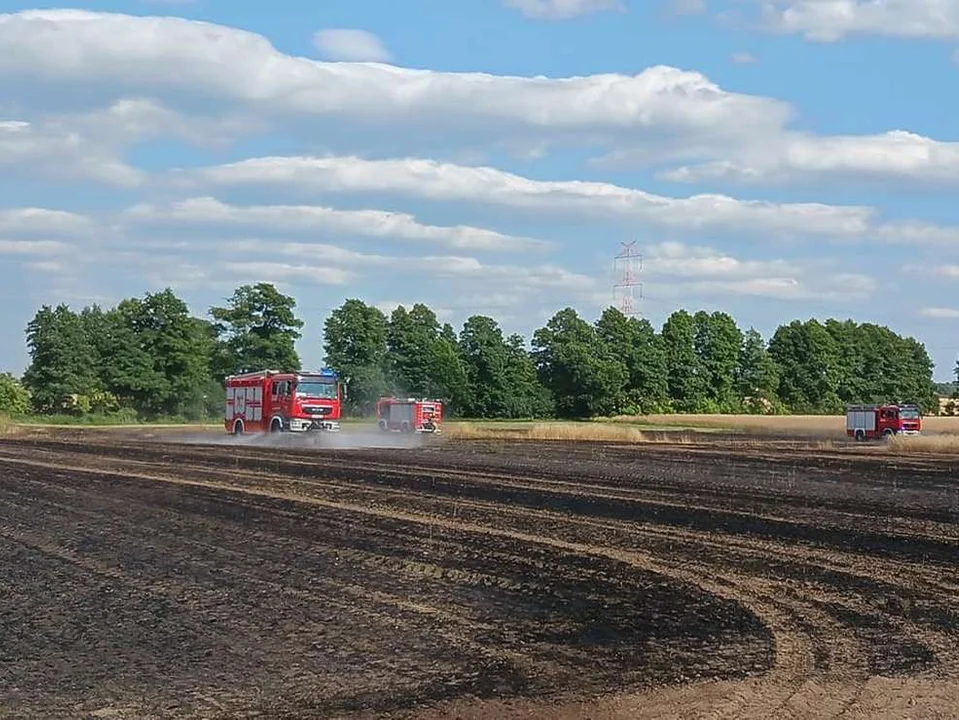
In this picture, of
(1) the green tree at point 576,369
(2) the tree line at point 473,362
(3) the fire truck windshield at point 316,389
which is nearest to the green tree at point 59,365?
(2) the tree line at point 473,362

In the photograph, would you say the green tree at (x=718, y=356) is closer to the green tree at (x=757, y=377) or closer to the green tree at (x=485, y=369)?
the green tree at (x=757, y=377)

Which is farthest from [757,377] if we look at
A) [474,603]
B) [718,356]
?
A: [474,603]

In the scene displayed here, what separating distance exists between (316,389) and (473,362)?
A: 67.3 metres

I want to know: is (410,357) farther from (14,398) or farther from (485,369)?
(14,398)

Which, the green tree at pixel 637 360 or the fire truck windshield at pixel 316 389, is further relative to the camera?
the green tree at pixel 637 360

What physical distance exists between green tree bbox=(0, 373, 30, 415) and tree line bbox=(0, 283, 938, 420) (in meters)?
0.16

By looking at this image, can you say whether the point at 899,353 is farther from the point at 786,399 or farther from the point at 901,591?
the point at 901,591

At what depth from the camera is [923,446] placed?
51.6m

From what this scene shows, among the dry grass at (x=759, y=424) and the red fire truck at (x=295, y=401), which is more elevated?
the red fire truck at (x=295, y=401)

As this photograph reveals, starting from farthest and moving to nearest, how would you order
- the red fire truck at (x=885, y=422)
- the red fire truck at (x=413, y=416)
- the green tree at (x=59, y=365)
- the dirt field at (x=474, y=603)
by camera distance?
the green tree at (x=59, y=365)
the red fire truck at (x=413, y=416)
the red fire truck at (x=885, y=422)
the dirt field at (x=474, y=603)

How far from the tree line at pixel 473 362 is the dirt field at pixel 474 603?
74.9 m

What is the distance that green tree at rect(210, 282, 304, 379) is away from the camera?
100 metres

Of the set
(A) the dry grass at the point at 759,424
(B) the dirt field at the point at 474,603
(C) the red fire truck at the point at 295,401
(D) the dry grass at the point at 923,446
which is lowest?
(B) the dirt field at the point at 474,603

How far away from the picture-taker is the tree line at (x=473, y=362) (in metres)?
97.4
